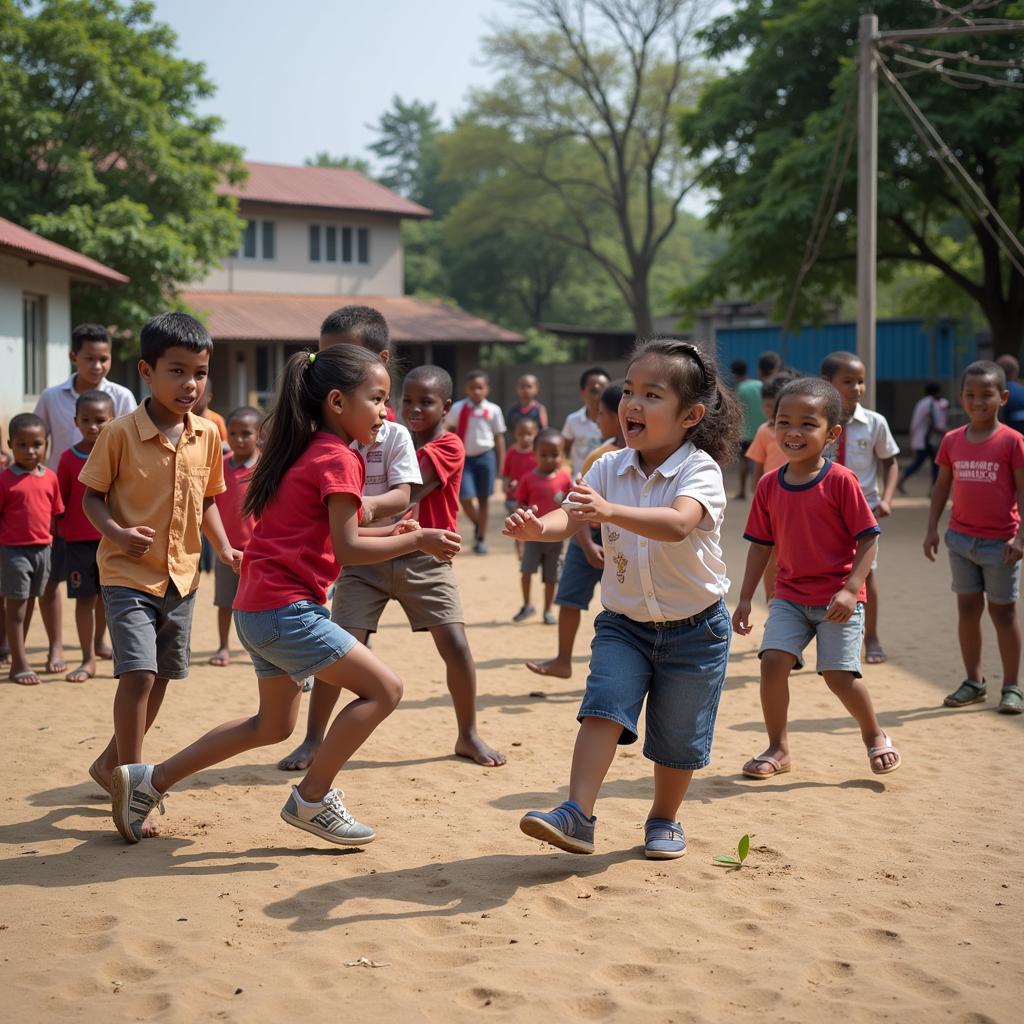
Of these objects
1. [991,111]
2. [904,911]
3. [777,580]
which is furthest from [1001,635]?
[991,111]

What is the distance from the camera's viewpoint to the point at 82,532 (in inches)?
A: 283

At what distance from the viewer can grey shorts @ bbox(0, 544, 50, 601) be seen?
7.18m

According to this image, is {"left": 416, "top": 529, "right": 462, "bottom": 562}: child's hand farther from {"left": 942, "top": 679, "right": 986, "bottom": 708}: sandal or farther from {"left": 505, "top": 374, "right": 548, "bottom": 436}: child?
{"left": 505, "top": 374, "right": 548, "bottom": 436}: child

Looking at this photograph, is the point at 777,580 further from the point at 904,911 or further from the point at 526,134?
the point at 526,134

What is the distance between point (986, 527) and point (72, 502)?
16.7 feet

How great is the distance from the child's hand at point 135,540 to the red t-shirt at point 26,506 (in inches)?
122

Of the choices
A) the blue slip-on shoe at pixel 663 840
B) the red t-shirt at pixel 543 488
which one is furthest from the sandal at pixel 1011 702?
the red t-shirt at pixel 543 488

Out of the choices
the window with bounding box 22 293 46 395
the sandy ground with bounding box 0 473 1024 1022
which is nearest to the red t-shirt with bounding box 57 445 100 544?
the sandy ground with bounding box 0 473 1024 1022

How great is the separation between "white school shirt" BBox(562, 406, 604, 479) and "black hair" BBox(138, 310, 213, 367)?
5341mm

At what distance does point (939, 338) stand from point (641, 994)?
26.2 metres

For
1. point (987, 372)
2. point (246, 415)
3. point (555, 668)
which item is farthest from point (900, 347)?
point (555, 668)

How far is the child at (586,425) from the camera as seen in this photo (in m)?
9.62

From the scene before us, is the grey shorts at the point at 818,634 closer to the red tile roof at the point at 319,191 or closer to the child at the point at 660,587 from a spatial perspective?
the child at the point at 660,587

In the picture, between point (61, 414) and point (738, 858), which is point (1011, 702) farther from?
point (61, 414)
